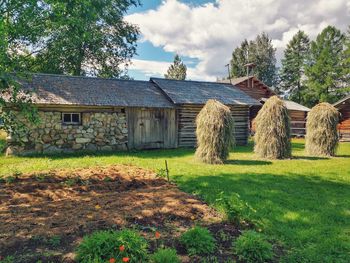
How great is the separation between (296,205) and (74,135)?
457 inches

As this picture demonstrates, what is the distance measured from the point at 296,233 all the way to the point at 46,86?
14572mm

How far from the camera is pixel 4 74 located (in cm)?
722

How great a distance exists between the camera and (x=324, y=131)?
14172mm

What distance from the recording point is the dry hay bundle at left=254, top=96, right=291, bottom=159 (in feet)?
42.1

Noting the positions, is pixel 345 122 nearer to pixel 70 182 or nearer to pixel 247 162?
pixel 247 162

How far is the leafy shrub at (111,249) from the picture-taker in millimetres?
3516

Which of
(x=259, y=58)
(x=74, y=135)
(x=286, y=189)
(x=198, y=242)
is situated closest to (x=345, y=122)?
(x=286, y=189)

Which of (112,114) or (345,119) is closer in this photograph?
(112,114)

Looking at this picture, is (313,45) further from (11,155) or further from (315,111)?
(11,155)

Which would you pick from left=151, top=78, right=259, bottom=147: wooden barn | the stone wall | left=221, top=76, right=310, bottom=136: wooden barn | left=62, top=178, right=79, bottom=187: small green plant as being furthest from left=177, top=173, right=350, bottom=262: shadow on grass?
left=221, top=76, right=310, bottom=136: wooden barn

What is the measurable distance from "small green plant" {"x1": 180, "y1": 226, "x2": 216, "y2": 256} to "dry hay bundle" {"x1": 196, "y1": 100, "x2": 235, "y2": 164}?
7366mm

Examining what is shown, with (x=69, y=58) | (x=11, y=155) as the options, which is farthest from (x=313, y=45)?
(x=11, y=155)

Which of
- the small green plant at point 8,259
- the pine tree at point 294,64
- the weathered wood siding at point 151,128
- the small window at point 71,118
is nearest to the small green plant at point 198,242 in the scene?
the small green plant at point 8,259

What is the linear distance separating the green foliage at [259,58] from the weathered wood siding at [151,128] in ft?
131
